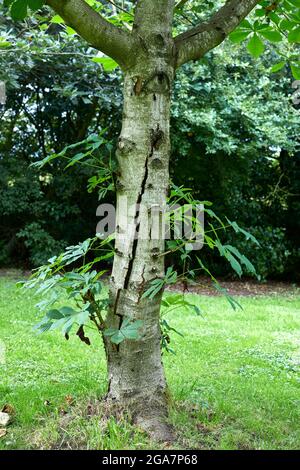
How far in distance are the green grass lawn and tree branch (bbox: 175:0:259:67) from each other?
158 centimetres

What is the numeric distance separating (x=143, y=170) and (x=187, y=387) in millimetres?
1502

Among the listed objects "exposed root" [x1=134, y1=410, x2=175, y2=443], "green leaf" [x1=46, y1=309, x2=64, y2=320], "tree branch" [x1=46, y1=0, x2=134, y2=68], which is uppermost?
"tree branch" [x1=46, y1=0, x2=134, y2=68]

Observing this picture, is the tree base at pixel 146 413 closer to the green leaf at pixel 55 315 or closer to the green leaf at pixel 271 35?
the green leaf at pixel 55 315

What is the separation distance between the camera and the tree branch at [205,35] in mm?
2014

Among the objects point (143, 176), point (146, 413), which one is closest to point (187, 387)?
point (146, 413)

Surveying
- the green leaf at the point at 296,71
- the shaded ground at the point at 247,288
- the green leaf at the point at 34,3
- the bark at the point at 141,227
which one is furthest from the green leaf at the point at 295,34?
the shaded ground at the point at 247,288

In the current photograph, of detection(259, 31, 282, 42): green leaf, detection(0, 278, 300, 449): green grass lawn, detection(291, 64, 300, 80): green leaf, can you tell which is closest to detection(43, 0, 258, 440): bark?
detection(0, 278, 300, 449): green grass lawn

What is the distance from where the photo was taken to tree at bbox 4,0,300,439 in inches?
75.7

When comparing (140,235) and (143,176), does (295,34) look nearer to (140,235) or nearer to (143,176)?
(143,176)

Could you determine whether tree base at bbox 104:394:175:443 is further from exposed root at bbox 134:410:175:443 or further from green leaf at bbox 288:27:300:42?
green leaf at bbox 288:27:300:42

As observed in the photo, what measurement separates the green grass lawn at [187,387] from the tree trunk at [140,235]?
0.49 feet

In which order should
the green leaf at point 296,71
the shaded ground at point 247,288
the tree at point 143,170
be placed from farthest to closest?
the shaded ground at point 247,288 < the green leaf at point 296,71 < the tree at point 143,170

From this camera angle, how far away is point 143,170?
6.40ft

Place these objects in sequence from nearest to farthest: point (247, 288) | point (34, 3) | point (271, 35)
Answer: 1. point (34, 3)
2. point (271, 35)
3. point (247, 288)
